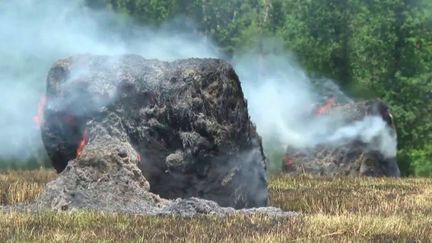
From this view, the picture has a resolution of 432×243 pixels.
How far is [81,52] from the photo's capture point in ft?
62.4

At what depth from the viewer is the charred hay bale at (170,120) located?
16.5 meters

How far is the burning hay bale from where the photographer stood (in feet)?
105

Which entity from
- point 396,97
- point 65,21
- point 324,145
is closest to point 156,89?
point 65,21

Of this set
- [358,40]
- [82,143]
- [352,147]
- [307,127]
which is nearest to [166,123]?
[82,143]

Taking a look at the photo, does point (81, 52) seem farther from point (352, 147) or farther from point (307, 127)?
point (307, 127)

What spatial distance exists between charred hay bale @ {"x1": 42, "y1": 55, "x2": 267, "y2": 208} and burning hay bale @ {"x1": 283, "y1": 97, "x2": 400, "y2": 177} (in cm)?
1518

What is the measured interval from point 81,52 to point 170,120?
11.3ft

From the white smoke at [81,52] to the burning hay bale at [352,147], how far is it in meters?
0.06

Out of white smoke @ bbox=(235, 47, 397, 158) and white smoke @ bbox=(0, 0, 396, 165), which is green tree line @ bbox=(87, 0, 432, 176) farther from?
white smoke @ bbox=(235, 47, 397, 158)

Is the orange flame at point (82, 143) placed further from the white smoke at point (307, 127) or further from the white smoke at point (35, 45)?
the white smoke at point (307, 127)

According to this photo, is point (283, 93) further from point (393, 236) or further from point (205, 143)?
point (393, 236)

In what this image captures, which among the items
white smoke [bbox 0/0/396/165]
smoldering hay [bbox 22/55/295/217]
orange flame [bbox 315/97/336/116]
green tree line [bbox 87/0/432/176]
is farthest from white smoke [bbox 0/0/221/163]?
green tree line [bbox 87/0/432/176]

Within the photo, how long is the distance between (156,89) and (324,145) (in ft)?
55.2

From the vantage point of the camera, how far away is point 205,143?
16438mm
